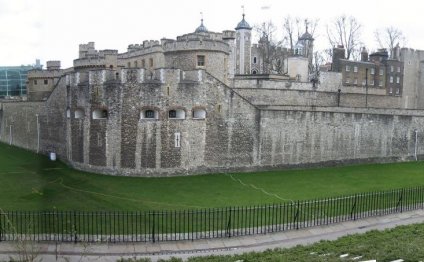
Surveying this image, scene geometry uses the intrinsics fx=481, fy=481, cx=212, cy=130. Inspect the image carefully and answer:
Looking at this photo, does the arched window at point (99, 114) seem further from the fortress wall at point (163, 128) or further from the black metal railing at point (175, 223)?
the black metal railing at point (175, 223)

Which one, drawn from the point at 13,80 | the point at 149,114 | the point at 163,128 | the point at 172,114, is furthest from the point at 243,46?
the point at 13,80

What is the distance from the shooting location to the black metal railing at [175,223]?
1380cm

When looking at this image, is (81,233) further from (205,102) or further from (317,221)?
(205,102)

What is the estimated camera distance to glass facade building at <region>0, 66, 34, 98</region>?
54.9 m

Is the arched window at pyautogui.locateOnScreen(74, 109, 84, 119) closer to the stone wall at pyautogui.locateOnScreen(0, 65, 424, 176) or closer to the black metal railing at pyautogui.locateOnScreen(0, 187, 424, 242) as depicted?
the stone wall at pyautogui.locateOnScreen(0, 65, 424, 176)

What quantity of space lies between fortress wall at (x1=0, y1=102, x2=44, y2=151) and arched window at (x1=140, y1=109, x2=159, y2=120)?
40.3 feet

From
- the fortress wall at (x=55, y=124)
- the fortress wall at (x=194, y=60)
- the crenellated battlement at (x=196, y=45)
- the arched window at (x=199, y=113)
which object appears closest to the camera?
the arched window at (x=199, y=113)

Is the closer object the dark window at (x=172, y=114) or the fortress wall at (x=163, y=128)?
the fortress wall at (x=163, y=128)

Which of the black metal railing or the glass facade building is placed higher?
the glass facade building

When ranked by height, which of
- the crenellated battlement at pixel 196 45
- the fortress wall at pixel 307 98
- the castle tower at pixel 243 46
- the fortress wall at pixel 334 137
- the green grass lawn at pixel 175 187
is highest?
the castle tower at pixel 243 46

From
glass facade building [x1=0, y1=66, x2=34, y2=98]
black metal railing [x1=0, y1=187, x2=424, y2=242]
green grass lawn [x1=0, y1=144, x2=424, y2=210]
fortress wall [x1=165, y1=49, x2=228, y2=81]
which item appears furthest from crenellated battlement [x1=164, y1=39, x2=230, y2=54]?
glass facade building [x1=0, y1=66, x2=34, y2=98]

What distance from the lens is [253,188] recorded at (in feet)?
70.9

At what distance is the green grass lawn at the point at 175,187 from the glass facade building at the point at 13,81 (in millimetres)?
29755

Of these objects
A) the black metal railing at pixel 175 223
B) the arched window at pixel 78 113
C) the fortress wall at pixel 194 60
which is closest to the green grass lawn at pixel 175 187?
the black metal railing at pixel 175 223
